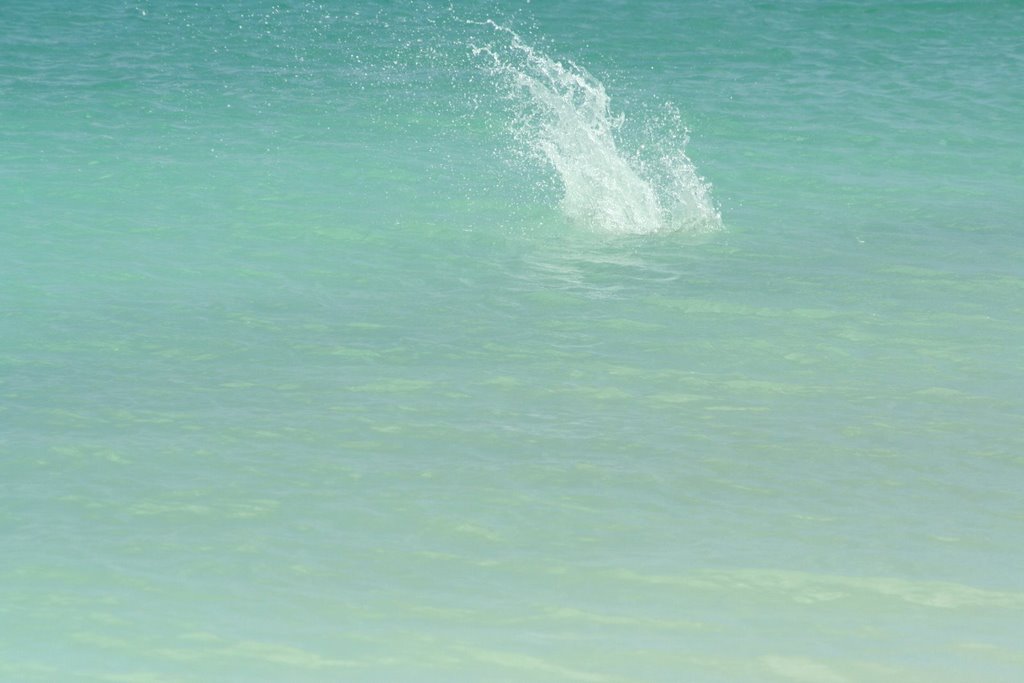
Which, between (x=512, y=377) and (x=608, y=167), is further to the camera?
(x=608, y=167)

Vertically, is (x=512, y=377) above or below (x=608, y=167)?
below

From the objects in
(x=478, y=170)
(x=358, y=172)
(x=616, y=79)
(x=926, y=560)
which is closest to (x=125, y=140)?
(x=358, y=172)

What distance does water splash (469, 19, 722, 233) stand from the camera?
510 inches

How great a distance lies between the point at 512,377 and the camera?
351 inches

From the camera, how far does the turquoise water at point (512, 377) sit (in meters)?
6.15

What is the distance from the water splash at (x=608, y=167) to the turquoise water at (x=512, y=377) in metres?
0.06

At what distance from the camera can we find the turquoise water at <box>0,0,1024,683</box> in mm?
6152

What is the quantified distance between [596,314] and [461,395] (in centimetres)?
192

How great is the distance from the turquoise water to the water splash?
56mm

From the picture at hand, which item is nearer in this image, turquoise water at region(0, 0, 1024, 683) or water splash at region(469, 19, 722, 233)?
turquoise water at region(0, 0, 1024, 683)

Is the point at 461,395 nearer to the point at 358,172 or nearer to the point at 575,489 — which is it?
the point at 575,489

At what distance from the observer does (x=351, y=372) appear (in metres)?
9.02

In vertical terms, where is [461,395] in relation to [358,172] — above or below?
below

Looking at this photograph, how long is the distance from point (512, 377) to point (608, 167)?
5223 mm
